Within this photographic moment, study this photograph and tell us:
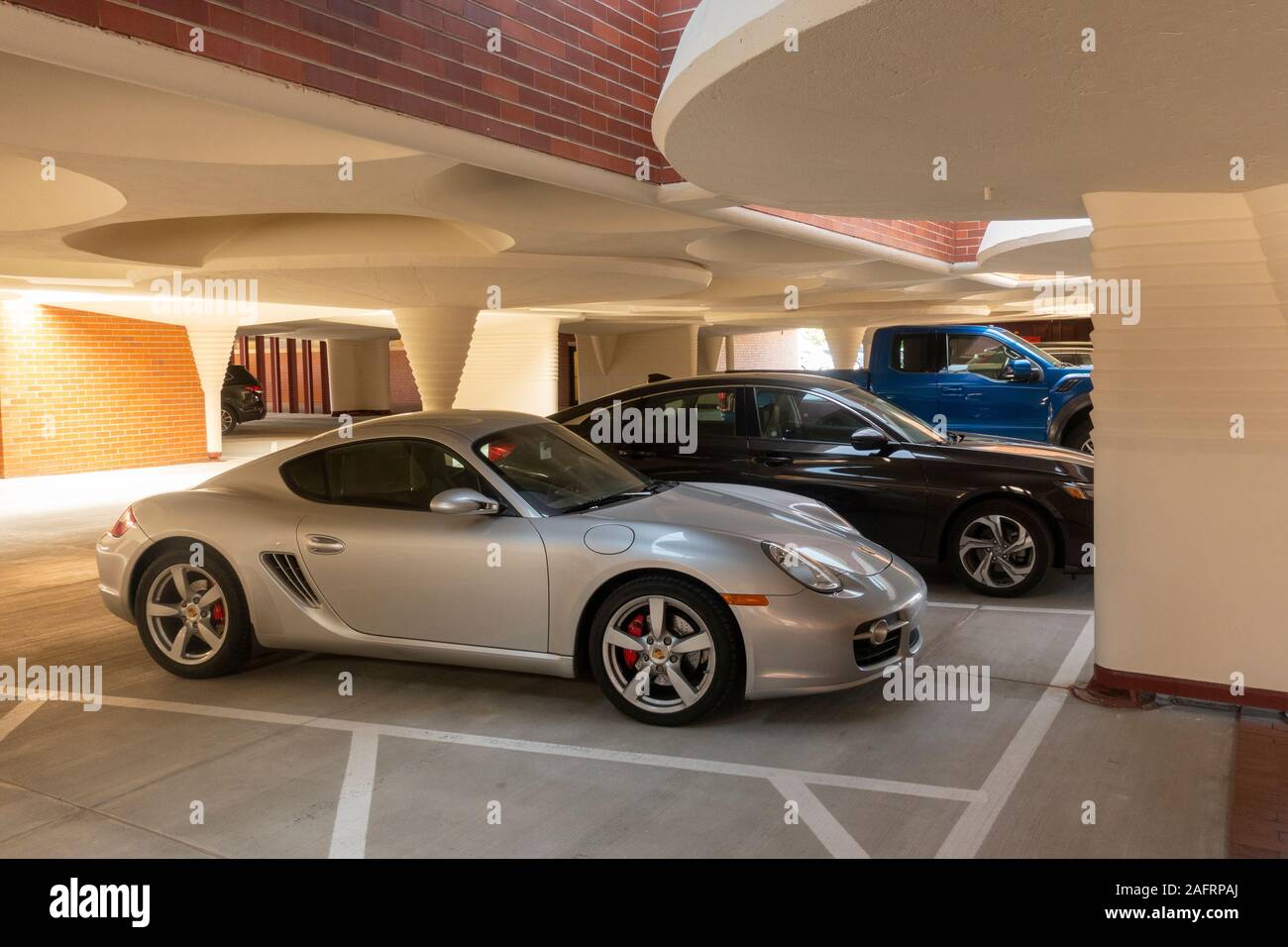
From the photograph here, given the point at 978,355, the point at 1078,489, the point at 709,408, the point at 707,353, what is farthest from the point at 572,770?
the point at 707,353

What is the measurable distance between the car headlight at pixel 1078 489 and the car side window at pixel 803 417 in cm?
141

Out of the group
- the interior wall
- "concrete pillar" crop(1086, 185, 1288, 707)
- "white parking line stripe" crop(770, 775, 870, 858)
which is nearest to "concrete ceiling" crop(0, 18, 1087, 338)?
"concrete pillar" crop(1086, 185, 1288, 707)

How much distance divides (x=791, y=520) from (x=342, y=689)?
7.80 feet

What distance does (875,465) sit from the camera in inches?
289

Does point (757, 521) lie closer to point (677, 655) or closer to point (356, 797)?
point (677, 655)

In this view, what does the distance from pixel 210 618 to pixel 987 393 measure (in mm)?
9546

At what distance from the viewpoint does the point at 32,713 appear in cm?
498

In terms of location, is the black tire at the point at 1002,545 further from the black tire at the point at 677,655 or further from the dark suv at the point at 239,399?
the dark suv at the point at 239,399

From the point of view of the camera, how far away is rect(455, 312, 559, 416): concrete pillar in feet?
68.1

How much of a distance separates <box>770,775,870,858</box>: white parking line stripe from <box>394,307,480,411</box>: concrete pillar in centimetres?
1093

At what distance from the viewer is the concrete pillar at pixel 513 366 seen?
20766 millimetres

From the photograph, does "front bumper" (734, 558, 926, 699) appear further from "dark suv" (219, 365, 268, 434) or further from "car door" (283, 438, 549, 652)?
"dark suv" (219, 365, 268, 434)

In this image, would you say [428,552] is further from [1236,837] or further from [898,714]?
[1236,837]

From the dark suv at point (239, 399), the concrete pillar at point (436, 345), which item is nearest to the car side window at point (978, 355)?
the concrete pillar at point (436, 345)
